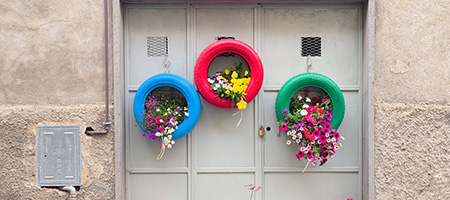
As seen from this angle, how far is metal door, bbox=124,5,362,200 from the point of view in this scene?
3242mm

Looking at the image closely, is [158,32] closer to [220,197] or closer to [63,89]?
[63,89]

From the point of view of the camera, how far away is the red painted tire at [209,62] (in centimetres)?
302

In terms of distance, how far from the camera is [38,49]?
309cm

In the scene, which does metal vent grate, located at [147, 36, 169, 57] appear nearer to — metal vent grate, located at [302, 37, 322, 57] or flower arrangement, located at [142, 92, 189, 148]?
Answer: flower arrangement, located at [142, 92, 189, 148]

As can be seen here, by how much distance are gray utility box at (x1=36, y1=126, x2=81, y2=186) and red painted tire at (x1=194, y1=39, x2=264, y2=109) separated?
3.78 ft

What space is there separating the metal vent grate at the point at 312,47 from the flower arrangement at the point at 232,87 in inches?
24.4

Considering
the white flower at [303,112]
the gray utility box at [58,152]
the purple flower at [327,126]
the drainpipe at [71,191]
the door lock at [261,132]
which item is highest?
the white flower at [303,112]

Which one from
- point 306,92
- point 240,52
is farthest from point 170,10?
point 306,92

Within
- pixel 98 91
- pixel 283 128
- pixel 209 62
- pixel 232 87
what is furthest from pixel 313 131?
pixel 98 91

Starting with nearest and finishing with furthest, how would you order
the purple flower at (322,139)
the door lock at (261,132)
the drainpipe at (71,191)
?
the purple flower at (322,139)
the drainpipe at (71,191)
the door lock at (261,132)

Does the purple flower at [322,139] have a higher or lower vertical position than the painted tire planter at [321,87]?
lower

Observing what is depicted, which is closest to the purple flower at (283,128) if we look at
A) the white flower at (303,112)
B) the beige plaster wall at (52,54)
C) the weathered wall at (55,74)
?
the white flower at (303,112)

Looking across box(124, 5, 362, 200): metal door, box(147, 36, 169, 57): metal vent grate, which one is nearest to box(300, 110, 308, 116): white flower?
box(124, 5, 362, 200): metal door

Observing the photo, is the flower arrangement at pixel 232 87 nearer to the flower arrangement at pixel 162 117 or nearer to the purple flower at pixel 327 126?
the flower arrangement at pixel 162 117
